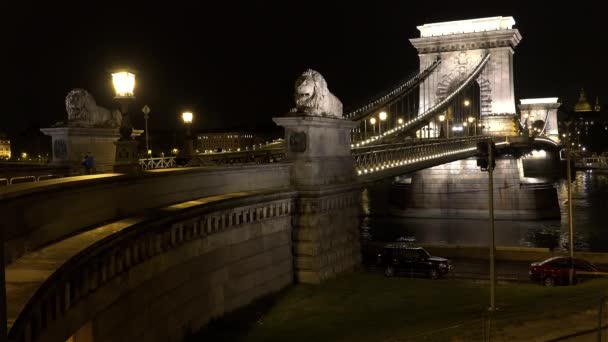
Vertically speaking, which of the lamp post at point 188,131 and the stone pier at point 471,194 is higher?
the lamp post at point 188,131

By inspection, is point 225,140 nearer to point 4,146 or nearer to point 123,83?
point 4,146

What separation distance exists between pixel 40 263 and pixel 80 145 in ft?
46.3

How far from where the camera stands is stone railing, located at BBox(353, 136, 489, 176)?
87.9 ft

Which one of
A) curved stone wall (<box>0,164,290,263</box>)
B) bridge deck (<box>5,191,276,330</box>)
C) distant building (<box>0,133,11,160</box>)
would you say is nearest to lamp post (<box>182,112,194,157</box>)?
curved stone wall (<box>0,164,290,263</box>)

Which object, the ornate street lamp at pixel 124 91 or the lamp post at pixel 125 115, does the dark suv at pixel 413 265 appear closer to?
the lamp post at pixel 125 115

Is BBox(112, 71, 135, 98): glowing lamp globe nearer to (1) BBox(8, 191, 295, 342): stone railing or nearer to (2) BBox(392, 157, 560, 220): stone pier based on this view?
(1) BBox(8, 191, 295, 342): stone railing

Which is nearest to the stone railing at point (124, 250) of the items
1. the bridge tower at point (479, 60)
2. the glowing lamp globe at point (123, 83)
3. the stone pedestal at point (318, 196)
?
the stone pedestal at point (318, 196)

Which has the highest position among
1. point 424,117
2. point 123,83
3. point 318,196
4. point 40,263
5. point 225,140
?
point 225,140

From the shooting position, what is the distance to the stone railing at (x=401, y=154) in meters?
26.8

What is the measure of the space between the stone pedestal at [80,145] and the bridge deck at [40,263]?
390 inches

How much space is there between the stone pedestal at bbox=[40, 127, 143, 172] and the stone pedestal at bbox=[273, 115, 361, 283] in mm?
5287

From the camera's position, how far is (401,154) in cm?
3228

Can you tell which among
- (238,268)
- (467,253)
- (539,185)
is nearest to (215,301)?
(238,268)

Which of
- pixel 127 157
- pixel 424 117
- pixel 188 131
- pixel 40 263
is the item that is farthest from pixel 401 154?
pixel 40 263
